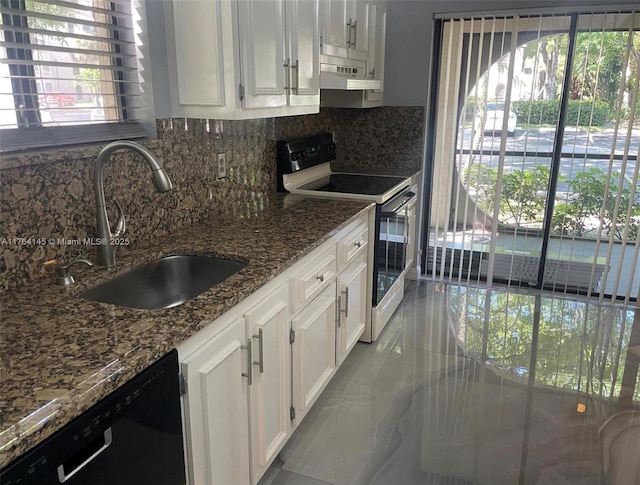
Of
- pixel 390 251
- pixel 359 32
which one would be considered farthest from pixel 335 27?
pixel 390 251

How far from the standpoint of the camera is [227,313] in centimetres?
152

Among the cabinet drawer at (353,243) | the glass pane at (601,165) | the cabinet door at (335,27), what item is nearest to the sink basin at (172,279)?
the cabinet drawer at (353,243)

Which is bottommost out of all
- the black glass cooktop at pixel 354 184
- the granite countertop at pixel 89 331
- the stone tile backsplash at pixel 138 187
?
the granite countertop at pixel 89 331

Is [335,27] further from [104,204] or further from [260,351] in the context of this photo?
[260,351]

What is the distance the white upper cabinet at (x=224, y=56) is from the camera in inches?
76.5

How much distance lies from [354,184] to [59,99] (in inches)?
78.4

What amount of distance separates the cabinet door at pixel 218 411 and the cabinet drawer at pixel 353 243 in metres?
0.98

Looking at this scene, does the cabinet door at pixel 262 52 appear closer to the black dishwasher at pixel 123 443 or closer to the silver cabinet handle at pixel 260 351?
the silver cabinet handle at pixel 260 351

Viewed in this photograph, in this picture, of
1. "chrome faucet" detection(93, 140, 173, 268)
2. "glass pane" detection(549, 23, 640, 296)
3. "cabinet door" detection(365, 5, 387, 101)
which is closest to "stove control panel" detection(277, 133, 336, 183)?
"cabinet door" detection(365, 5, 387, 101)

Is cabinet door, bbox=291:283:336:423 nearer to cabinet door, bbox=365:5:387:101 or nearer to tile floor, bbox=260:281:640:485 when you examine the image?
tile floor, bbox=260:281:640:485

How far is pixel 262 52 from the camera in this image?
6.97 ft

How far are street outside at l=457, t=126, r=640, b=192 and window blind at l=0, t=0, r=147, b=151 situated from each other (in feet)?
8.59

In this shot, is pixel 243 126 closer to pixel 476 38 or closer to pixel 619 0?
pixel 476 38

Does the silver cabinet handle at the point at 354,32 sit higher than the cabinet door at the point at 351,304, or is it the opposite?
the silver cabinet handle at the point at 354,32
